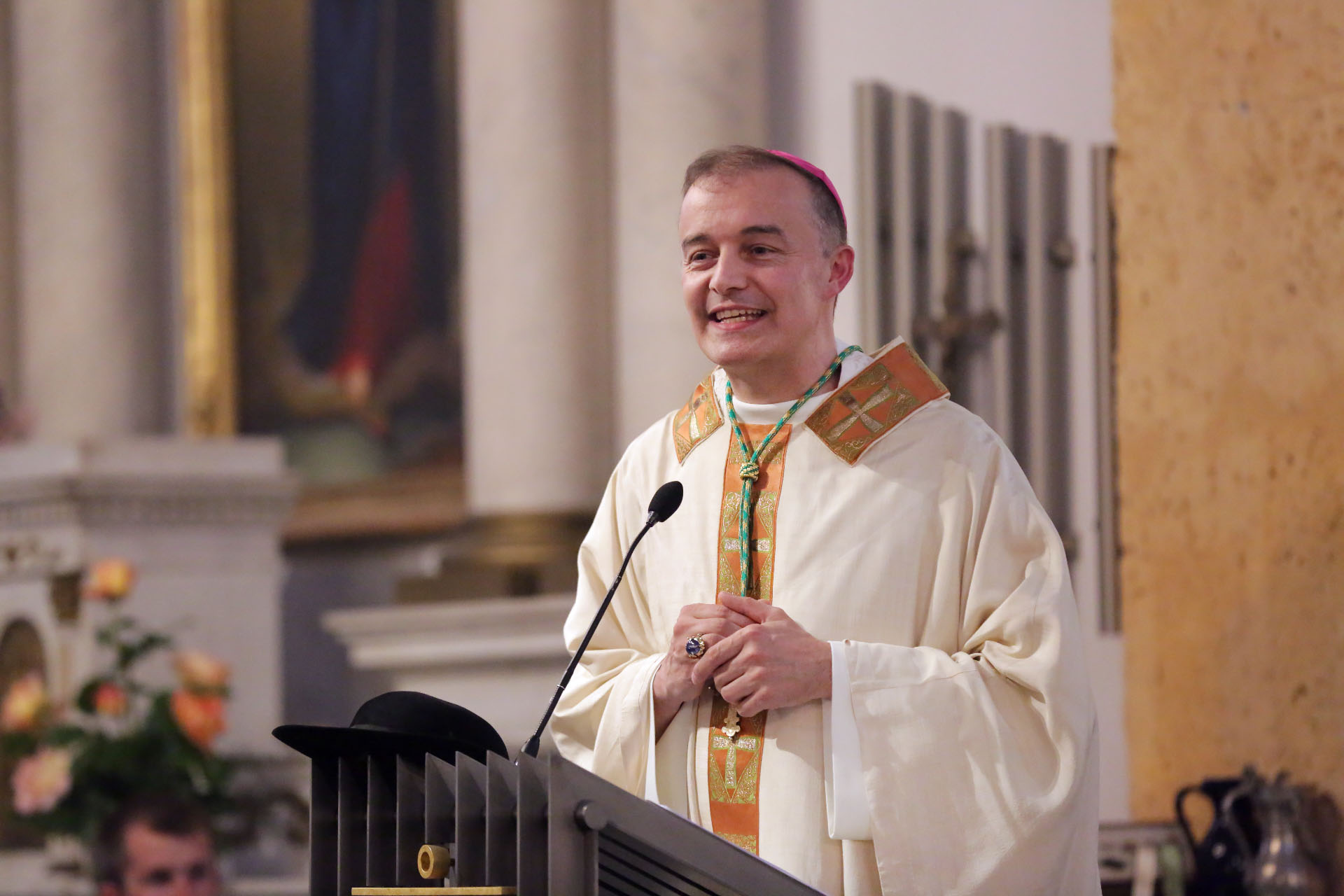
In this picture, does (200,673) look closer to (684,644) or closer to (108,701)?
(108,701)

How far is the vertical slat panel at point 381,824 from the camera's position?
7.09 ft

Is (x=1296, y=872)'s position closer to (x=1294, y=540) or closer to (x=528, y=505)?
(x=1294, y=540)

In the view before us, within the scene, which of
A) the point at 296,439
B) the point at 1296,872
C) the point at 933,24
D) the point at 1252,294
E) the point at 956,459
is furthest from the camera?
the point at 296,439

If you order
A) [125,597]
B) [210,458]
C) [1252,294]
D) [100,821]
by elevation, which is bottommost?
[100,821]

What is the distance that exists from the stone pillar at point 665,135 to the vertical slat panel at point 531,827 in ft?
12.6

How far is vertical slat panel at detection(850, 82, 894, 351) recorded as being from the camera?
5066 millimetres

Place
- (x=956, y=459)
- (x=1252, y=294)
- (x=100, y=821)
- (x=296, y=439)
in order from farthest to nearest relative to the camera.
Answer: (x=296, y=439) → (x=100, y=821) → (x=1252, y=294) → (x=956, y=459)

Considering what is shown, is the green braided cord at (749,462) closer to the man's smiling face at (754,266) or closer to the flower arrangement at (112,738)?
the man's smiling face at (754,266)

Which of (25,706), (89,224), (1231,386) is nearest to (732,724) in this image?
(1231,386)

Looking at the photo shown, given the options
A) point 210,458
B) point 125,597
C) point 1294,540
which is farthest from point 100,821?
point 1294,540

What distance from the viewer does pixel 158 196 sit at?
7.26 meters

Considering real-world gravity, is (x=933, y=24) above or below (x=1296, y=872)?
above

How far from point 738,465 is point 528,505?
3363mm

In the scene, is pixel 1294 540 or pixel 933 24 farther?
pixel 933 24
